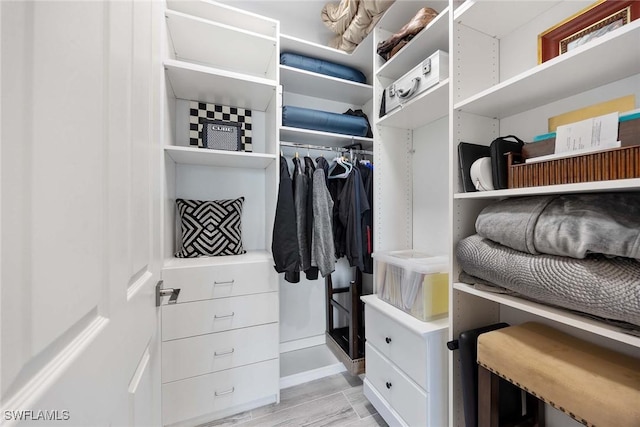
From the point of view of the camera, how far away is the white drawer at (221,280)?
4.22ft

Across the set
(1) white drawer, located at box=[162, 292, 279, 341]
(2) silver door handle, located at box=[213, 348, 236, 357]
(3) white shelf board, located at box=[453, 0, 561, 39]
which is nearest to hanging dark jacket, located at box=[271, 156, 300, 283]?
(1) white drawer, located at box=[162, 292, 279, 341]

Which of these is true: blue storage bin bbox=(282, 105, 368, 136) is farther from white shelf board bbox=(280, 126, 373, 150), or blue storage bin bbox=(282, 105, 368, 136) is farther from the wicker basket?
the wicker basket

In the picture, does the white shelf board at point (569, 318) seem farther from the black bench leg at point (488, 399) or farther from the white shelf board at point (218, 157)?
the white shelf board at point (218, 157)

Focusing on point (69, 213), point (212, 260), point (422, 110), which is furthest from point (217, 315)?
point (422, 110)

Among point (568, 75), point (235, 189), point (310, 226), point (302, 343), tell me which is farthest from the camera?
point (302, 343)

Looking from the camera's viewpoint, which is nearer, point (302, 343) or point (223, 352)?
point (223, 352)

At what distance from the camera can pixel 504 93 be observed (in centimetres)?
92

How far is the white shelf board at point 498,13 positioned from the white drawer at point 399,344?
1408mm

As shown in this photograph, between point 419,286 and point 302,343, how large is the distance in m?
1.33

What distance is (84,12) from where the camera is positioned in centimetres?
36

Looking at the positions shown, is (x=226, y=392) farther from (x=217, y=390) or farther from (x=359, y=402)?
(x=359, y=402)

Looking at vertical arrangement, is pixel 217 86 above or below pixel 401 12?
below

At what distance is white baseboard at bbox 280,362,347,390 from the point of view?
5.51 ft

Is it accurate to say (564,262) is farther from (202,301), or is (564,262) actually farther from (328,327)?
(328,327)
